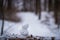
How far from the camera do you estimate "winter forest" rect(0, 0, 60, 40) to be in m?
2.22

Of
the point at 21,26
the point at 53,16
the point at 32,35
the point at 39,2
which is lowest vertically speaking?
the point at 32,35

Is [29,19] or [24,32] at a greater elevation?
[29,19]

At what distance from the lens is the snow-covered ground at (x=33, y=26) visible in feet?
7.29

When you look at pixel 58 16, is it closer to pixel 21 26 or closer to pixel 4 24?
pixel 21 26

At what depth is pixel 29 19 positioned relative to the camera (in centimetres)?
227

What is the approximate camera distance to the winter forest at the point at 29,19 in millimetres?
2221

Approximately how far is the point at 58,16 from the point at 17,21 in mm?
689

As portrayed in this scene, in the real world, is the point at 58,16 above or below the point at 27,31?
above

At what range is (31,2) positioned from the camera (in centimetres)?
230

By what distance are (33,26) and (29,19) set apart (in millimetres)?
135

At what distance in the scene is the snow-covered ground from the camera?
7.29 feet

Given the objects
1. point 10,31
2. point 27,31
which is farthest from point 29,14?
point 10,31

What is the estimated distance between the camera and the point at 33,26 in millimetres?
2244

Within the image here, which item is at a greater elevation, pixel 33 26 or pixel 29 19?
pixel 29 19
